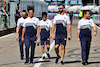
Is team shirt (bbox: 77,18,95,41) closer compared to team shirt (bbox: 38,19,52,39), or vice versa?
team shirt (bbox: 77,18,95,41)

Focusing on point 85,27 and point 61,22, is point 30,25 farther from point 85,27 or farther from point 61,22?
point 85,27

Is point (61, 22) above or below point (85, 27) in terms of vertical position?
above

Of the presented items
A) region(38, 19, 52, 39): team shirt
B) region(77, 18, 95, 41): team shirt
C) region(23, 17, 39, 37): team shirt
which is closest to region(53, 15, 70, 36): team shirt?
region(77, 18, 95, 41): team shirt

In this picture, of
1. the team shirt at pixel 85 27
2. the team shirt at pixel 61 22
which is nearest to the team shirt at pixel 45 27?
the team shirt at pixel 61 22

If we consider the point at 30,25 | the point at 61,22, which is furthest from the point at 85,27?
the point at 30,25

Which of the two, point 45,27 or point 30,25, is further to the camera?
point 45,27

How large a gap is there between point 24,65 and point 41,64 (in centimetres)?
56

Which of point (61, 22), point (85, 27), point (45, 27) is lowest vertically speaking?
point (45, 27)

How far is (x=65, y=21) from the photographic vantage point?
8.95m

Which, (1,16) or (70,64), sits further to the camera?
(1,16)

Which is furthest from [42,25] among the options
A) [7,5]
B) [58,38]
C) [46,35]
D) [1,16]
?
[7,5]

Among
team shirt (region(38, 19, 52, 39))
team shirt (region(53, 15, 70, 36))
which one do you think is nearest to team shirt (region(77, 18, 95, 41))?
team shirt (region(53, 15, 70, 36))

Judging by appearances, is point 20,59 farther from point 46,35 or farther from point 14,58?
point 46,35

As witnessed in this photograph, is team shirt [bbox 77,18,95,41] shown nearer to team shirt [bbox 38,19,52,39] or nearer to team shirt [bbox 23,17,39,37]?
team shirt [bbox 23,17,39,37]
